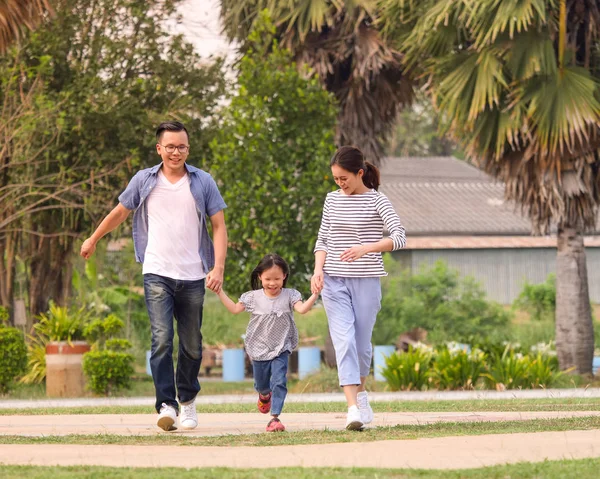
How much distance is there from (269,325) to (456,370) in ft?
23.8

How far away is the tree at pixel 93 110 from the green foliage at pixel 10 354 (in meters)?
2.70

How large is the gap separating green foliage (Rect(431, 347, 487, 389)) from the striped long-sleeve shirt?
7304mm

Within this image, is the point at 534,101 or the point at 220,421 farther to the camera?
the point at 534,101

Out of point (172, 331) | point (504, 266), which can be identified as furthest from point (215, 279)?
point (504, 266)

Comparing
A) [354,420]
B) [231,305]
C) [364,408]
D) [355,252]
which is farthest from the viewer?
[231,305]

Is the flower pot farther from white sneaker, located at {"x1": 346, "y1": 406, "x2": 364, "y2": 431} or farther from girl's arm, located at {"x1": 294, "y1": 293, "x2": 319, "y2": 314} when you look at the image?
white sneaker, located at {"x1": 346, "y1": 406, "x2": 364, "y2": 431}

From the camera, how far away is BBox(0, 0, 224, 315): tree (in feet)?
60.4

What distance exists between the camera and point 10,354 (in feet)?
50.5

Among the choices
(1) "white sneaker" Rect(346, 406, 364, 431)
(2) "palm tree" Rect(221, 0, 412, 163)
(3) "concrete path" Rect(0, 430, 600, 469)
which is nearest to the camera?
(3) "concrete path" Rect(0, 430, 600, 469)

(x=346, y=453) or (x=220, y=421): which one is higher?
(x=346, y=453)

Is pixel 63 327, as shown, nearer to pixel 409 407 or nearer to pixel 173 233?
pixel 409 407

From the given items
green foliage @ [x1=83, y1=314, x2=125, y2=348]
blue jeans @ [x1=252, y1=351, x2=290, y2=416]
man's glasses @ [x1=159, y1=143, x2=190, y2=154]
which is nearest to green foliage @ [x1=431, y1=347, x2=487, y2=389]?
green foliage @ [x1=83, y1=314, x2=125, y2=348]

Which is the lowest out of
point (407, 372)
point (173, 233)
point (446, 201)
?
point (407, 372)

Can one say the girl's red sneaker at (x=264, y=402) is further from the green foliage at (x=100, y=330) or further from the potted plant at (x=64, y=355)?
the green foliage at (x=100, y=330)
